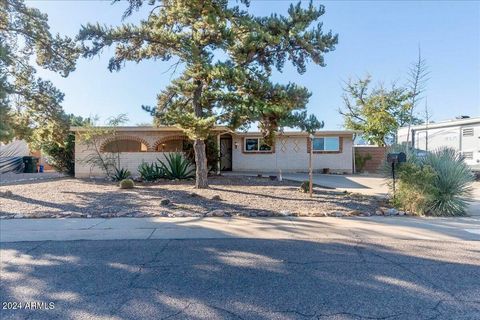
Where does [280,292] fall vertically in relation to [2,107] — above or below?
below

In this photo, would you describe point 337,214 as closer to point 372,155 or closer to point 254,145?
point 254,145

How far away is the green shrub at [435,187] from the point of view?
7355 mm

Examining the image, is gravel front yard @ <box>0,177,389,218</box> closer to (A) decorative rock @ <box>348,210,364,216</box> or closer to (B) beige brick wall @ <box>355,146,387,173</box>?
(A) decorative rock @ <box>348,210,364,216</box>

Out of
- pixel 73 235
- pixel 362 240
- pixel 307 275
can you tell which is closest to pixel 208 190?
pixel 73 235

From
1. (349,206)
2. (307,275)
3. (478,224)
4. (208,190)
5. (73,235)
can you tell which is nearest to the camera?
(307,275)

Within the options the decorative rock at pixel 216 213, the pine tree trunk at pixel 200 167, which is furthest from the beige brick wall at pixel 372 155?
the decorative rock at pixel 216 213

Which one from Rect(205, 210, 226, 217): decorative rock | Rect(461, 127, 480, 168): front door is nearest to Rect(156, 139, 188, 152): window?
Rect(205, 210, 226, 217): decorative rock

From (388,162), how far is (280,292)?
690 cm

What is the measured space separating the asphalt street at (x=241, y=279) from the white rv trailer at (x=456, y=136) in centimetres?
1175

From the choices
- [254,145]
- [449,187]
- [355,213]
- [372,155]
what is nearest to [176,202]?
[355,213]

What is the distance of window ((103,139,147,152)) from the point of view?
16188 millimetres

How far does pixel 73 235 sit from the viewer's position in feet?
18.1

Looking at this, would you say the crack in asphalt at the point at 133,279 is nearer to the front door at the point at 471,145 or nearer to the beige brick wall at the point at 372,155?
the front door at the point at 471,145

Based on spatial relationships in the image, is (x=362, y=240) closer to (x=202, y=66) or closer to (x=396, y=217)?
(x=396, y=217)
